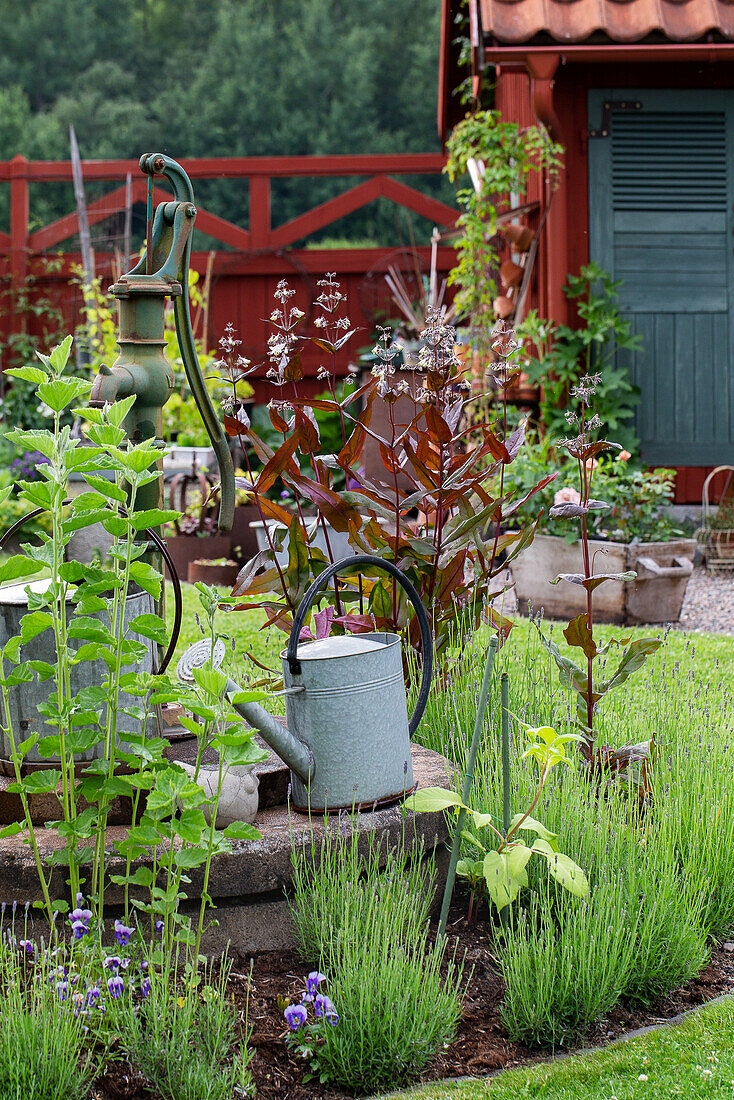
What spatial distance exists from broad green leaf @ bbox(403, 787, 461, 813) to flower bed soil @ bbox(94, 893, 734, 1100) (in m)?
→ 0.22

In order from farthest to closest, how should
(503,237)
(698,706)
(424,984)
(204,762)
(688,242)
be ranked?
(503,237), (688,242), (698,706), (204,762), (424,984)

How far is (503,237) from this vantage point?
25.0ft

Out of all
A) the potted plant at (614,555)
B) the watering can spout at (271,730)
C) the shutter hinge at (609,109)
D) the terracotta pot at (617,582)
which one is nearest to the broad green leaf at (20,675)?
the watering can spout at (271,730)

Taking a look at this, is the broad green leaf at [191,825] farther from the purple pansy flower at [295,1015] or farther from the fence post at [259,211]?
the fence post at [259,211]

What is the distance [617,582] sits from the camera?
15.7 ft

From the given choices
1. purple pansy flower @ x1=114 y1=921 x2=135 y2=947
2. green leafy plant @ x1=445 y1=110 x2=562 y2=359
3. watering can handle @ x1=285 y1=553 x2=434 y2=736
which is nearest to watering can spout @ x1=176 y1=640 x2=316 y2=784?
watering can handle @ x1=285 y1=553 x2=434 y2=736

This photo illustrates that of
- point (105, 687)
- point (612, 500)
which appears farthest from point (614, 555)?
point (105, 687)

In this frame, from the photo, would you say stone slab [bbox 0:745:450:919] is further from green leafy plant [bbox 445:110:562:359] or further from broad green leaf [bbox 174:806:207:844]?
green leafy plant [bbox 445:110:562:359]

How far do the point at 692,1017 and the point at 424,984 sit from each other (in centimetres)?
50

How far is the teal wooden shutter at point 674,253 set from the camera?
6566 millimetres

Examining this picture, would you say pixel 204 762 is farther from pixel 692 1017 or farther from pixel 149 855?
pixel 692 1017

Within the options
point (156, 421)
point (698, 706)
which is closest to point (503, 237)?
point (698, 706)

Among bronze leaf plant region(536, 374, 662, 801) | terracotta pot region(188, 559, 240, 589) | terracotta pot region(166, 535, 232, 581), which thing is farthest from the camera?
terracotta pot region(166, 535, 232, 581)

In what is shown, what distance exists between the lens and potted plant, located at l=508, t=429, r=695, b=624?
4.81 m
